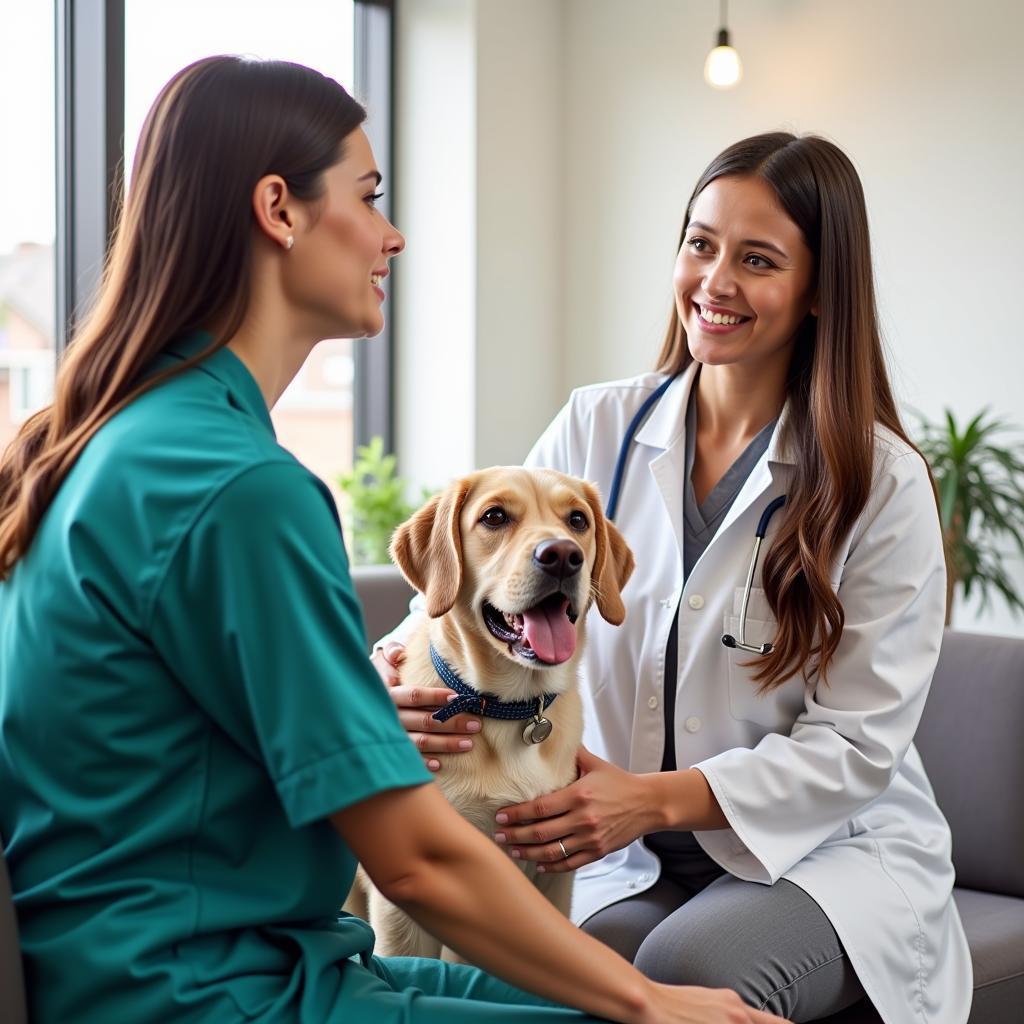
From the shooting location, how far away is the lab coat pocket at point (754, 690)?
168cm

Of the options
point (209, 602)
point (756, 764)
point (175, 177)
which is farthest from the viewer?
point (756, 764)

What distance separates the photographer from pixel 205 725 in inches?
37.4

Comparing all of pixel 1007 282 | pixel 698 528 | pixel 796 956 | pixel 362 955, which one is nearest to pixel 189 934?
pixel 362 955

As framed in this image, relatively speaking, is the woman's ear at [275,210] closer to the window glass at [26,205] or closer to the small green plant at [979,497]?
the window glass at [26,205]

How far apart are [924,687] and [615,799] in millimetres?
484

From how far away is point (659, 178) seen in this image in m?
4.42

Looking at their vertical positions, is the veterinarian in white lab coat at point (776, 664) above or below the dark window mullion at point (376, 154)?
below

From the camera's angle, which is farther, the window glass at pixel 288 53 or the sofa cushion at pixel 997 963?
the window glass at pixel 288 53

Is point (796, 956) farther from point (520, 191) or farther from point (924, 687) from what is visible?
point (520, 191)

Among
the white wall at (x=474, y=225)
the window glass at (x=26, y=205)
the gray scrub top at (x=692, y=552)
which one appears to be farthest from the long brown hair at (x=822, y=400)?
the white wall at (x=474, y=225)

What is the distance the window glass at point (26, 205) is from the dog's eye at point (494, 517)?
2182 mm

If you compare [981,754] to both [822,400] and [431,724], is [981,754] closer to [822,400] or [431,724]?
[822,400]

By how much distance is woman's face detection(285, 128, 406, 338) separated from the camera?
3.67 feet

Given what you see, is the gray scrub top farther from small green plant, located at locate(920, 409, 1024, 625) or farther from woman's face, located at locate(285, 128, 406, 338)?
small green plant, located at locate(920, 409, 1024, 625)
